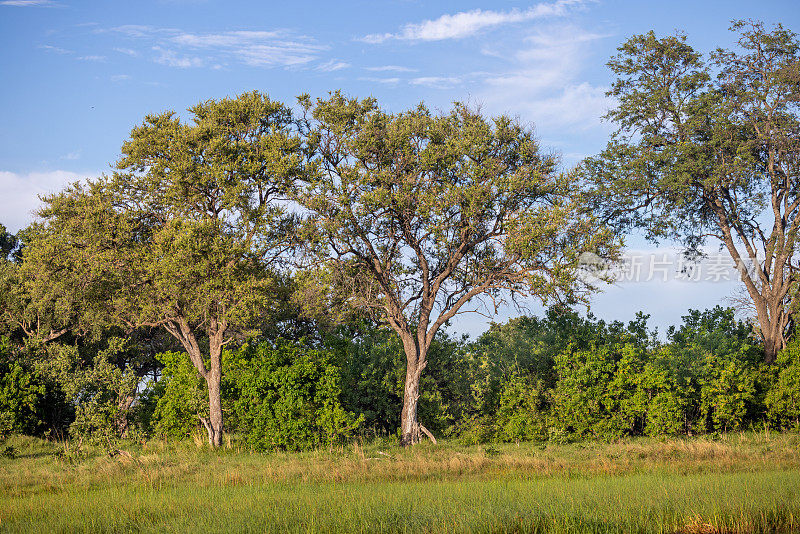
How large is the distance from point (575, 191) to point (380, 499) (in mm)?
15979

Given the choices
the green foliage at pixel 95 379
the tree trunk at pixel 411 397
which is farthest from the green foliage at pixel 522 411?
the green foliage at pixel 95 379

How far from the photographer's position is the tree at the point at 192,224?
2430 cm

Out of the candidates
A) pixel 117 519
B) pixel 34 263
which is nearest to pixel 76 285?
pixel 34 263

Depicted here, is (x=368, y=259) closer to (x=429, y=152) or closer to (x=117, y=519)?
(x=429, y=152)

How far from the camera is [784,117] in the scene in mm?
30078

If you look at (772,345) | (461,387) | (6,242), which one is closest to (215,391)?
(461,387)

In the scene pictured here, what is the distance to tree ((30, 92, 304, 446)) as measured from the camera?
79.7 feet

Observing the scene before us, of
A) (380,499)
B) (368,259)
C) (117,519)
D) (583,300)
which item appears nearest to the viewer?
(117,519)

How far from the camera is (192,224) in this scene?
23.6 metres

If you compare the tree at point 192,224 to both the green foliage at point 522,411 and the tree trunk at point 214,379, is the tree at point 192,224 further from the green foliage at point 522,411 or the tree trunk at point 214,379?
the green foliage at point 522,411

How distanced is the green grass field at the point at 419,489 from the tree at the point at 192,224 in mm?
5348

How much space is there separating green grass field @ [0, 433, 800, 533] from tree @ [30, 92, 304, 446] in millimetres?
5348

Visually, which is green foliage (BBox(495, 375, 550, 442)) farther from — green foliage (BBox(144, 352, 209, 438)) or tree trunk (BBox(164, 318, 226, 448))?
green foliage (BBox(144, 352, 209, 438))

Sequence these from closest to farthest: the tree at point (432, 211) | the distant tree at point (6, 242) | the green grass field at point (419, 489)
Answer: the green grass field at point (419, 489), the tree at point (432, 211), the distant tree at point (6, 242)
